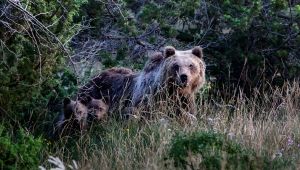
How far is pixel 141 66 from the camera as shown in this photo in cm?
1332

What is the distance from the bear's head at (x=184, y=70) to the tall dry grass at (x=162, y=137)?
0.46 metres

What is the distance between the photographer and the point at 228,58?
1343 centimetres

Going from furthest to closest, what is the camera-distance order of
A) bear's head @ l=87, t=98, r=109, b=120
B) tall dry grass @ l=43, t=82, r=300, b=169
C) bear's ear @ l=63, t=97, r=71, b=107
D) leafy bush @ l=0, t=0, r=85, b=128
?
bear's head @ l=87, t=98, r=109, b=120 → bear's ear @ l=63, t=97, r=71, b=107 → leafy bush @ l=0, t=0, r=85, b=128 → tall dry grass @ l=43, t=82, r=300, b=169

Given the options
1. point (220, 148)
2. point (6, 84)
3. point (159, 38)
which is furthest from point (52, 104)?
point (220, 148)

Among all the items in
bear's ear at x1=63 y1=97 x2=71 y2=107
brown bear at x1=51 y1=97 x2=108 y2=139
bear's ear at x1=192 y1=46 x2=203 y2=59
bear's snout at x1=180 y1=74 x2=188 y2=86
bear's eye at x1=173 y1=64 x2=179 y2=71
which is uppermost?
bear's ear at x1=192 y1=46 x2=203 y2=59

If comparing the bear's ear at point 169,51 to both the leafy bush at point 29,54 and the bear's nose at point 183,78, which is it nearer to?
the bear's nose at point 183,78

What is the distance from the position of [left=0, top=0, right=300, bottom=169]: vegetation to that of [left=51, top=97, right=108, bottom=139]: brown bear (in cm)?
20

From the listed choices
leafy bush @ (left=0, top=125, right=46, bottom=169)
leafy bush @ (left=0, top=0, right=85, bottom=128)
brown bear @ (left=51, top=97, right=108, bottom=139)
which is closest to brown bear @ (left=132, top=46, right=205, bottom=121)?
brown bear @ (left=51, top=97, right=108, bottom=139)

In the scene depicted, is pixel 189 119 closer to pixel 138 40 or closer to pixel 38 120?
pixel 38 120

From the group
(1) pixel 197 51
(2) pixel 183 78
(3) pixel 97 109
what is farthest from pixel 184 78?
(3) pixel 97 109

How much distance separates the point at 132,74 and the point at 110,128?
2.06 meters

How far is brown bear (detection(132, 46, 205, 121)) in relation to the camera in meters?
11.0

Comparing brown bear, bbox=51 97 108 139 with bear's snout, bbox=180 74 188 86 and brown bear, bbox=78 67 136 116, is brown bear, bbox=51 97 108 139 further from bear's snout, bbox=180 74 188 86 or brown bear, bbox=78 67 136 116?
bear's snout, bbox=180 74 188 86

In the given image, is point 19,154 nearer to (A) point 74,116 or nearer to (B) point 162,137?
(B) point 162,137
